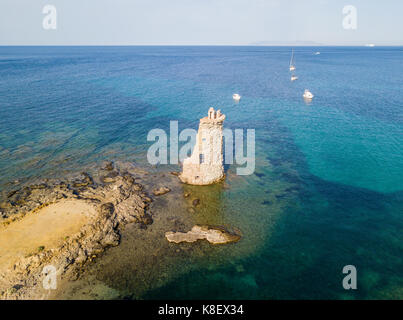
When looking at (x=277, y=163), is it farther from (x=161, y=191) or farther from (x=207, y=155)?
(x=161, y=191)

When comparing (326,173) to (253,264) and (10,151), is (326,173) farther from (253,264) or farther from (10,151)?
(10,151)

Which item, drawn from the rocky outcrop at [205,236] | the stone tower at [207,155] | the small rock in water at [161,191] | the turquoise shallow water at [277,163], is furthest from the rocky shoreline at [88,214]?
the turquoise shallow water at [277,163]

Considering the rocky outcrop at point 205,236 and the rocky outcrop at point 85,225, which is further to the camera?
the rocky outcrop at point 205,236

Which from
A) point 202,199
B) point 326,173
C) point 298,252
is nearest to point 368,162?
point 326,173

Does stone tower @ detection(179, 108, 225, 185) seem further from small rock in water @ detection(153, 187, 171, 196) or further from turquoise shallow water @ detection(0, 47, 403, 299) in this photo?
small rock in water @ detection(153, 187, 171, 196)

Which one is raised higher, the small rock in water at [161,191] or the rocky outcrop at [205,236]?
the small rock in water at [161,191]

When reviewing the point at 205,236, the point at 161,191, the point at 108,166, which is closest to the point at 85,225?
the point at 161,191

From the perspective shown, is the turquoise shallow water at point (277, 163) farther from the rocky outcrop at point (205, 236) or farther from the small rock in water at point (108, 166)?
the small rock in water at point (108, 166)
